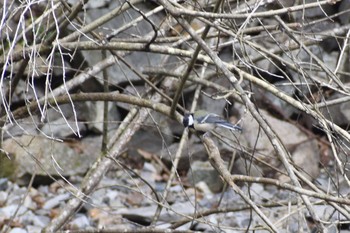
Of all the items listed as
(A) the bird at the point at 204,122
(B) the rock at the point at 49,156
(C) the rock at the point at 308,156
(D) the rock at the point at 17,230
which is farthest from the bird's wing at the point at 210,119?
(C) the rock at the point at 308,156

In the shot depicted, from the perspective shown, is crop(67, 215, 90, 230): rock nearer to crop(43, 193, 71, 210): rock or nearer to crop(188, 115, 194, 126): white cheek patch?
crop(43, 193, 71, 210): rock

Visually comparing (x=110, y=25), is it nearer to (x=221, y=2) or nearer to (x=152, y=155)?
(x=152, y=155)

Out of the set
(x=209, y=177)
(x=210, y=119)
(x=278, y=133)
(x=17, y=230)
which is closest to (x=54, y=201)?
(x=17, y=230)

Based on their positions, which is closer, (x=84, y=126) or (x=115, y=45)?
(x=115, y=45)

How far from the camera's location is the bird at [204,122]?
4063mm

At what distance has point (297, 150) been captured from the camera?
8.09m

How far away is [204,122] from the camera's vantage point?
4711mm

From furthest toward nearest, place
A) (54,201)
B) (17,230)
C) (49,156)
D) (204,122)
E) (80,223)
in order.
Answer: (49,156) → (54,201) → (80,223) → (17,230) → (204,122)

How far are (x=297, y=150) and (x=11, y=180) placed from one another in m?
2.94

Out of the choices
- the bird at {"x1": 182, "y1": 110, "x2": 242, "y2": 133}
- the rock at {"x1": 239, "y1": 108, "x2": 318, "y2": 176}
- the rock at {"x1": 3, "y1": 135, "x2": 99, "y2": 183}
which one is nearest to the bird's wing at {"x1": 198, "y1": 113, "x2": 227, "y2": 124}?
the bird at {"x1": 182, "y1": 110, "x2": 242, "y2": 133}

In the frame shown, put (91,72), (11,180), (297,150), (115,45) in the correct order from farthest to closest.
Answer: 1. (297,150)
2. (11,180)
3. (91,72)
4. (115,45)

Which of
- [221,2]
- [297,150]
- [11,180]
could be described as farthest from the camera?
[297,150]

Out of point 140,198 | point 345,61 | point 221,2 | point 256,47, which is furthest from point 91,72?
point 345,61

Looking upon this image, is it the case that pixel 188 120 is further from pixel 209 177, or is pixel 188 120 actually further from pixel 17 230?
pixel 209 177
